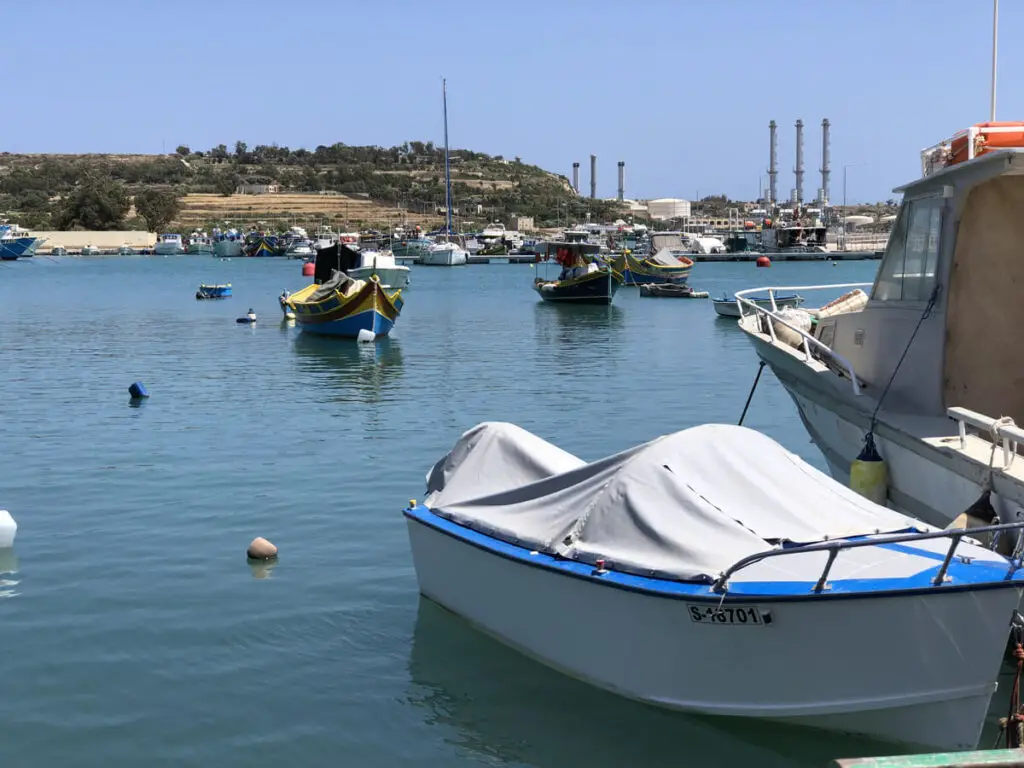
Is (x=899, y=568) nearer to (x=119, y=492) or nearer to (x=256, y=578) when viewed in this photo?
(x=256, y=578)

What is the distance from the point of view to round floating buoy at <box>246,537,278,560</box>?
1491 cm

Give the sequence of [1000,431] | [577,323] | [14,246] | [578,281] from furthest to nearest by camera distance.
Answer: [14,246] < [578,281] < [577,323] < [1000,431]

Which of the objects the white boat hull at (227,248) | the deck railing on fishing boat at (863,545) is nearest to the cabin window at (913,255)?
the deck railing on fishing boat at (863,545)

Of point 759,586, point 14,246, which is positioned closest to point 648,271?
point 759,586

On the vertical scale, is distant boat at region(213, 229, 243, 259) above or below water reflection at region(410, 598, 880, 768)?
above

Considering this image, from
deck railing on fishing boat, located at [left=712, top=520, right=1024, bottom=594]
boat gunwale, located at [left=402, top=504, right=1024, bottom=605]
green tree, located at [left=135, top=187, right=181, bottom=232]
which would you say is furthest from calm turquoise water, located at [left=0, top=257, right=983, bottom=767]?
green tree, located at [left=135, top=187, right=181, bottom=232]

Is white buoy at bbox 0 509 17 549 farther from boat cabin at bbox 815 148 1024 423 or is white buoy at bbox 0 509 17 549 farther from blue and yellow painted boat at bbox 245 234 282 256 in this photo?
blue and yellow painted boat at bbox 245 234 282 256

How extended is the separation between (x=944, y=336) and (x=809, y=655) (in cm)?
531

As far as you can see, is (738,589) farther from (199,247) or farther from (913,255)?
(199,247)

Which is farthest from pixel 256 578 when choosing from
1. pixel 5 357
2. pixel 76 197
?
pixel 76 197

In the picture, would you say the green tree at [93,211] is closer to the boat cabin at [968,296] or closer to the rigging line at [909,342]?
the rigging line at [909,342]

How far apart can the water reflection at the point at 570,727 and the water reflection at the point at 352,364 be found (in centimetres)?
1819

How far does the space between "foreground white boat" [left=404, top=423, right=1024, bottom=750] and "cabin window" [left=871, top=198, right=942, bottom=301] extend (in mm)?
3789

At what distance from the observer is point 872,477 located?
12.9m
